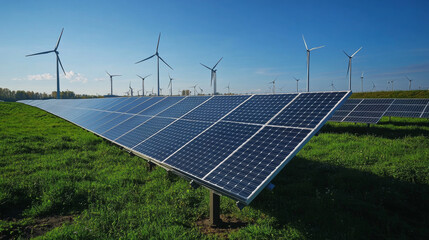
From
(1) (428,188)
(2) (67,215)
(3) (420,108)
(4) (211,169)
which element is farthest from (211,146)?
Result: (3) (420,108)

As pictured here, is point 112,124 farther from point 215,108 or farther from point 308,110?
point 308,110

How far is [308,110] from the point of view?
6.20m

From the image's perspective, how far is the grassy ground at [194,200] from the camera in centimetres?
513

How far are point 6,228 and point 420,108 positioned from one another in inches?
990

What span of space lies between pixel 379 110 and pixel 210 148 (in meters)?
18.1

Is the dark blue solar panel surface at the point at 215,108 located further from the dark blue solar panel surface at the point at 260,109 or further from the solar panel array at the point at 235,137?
the dark blue solar panel surface at the point at 260,109

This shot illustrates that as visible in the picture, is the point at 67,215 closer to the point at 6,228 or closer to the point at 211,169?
the point at 6,228

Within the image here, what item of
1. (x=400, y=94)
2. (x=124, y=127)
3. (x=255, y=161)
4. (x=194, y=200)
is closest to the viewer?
(x=255, y=161)

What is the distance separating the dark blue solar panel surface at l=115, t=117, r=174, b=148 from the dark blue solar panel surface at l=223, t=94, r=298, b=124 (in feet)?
9.80

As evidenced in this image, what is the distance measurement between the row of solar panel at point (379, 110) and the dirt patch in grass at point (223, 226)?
14793mm

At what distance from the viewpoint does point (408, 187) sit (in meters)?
6.97

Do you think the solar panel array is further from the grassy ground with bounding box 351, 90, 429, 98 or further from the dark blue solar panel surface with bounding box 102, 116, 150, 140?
the grassy ground with bounding box 351, 90, 429, 98

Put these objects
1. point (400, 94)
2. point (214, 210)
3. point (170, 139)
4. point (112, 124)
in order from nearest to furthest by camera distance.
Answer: point (214, 210)
point (170, 139)
point (112, 124)
point (400, 94)

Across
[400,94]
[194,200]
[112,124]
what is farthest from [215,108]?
[400,94]
